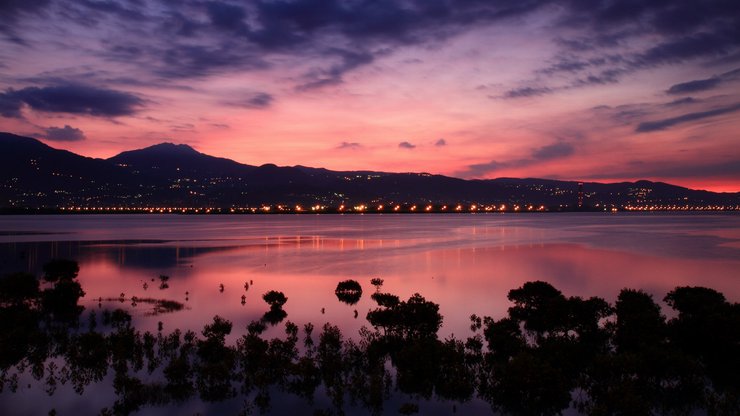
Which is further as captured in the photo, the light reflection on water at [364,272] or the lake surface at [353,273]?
the light reflection on water at [364,272]

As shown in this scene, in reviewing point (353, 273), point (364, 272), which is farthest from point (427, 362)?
point (364, 272)

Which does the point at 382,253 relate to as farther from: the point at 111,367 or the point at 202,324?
the point at 111,367

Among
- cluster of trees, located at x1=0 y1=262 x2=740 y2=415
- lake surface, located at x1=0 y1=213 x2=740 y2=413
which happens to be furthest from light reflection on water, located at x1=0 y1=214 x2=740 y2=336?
cluster of trees, located at x1=0 y1=262 x2=740 y2=415

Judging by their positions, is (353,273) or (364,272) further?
(364,272)

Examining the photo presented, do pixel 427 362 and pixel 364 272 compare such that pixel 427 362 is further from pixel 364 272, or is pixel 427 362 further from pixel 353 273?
pixel 364 272

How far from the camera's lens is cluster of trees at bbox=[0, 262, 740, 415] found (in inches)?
549

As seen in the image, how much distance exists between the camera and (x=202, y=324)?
77.0 ft

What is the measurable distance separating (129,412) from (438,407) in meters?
8.67

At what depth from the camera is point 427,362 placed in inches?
608

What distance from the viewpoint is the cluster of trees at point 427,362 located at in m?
13.9

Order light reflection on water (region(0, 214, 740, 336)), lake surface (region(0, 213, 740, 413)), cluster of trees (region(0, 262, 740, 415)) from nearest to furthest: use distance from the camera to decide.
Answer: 1. cluster of trees (region(0, 262, 740, 415))
2. lake surface (region(0, 213, 740, 413))
3. light reflection on water (region(0, 214, 740, 336))

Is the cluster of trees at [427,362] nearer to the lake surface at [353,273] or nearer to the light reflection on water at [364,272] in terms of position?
the lake surface at [353,273]

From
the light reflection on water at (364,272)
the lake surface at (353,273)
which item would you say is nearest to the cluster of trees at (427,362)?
the lake surface at (353,273)

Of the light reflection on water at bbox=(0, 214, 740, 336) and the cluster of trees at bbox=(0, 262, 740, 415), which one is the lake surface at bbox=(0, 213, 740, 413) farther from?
the cluster of trees at bbox=(0, 262, 740, 415)
